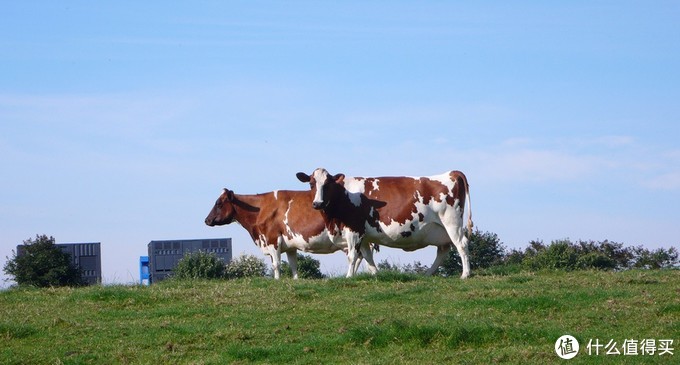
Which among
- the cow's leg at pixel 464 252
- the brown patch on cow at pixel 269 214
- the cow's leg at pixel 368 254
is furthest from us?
the brown patch on cow at pixel 269 214

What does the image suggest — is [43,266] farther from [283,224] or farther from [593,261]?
[593,261]

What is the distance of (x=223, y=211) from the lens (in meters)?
29.4

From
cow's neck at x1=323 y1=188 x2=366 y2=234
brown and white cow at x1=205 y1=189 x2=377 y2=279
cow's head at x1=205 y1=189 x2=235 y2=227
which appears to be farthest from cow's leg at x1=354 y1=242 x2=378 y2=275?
cow's head at x1=205 y1=189 x2=235 y2=227

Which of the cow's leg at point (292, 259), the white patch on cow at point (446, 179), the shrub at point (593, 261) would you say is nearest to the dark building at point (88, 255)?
the cow's leg at point (292, 259)

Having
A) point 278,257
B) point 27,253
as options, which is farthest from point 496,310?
point 27,253

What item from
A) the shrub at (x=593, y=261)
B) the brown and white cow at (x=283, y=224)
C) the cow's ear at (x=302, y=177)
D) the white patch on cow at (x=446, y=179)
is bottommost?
the shrub at (x=593, y=261)

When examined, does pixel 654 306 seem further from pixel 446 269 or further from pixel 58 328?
pixel 446 269

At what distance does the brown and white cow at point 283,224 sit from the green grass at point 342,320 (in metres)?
4.83

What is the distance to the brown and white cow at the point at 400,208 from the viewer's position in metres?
24.9

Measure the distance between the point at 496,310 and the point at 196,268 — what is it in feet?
55.5

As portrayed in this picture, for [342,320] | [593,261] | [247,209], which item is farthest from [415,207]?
[593,261]

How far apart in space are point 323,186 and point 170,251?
20046mm

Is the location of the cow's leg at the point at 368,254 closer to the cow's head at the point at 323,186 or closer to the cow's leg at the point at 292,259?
the cow's head at the point at 323,186

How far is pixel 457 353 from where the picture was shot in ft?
47.7
